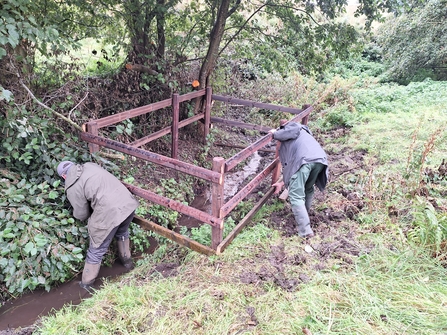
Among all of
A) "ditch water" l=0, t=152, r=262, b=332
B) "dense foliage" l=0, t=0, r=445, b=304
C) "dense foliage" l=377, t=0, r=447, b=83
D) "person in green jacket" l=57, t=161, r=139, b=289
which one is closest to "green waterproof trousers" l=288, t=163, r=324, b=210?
"person in green jacket" l=57, t=161, r=139, b=289

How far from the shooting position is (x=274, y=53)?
23.4 ft

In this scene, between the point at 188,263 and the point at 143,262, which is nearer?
the point at 188,263

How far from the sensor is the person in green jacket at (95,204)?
146 inches

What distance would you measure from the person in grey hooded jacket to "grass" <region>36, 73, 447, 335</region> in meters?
0.33

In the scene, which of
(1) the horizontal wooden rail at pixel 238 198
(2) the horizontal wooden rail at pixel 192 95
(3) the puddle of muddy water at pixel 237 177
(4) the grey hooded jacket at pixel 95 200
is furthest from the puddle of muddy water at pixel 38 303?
(2) the horizontal wooden rail at pixel 192 95

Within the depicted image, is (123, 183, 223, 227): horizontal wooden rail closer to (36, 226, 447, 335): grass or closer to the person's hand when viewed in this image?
(36, 226, 447, 335): grass

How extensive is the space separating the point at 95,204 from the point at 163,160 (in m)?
0.93

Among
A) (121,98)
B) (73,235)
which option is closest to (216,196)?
(73,235)

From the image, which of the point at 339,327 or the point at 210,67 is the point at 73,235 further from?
the point at 210,67

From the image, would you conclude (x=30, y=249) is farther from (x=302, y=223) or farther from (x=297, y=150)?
(x=297, y=150)

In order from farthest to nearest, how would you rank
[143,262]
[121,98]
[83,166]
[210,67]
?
[210,67] < [121,98] < [143,262] < [83,166]

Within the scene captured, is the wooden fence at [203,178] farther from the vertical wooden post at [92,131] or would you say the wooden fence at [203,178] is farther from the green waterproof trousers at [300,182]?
the green waterproof trousers at [300,182]

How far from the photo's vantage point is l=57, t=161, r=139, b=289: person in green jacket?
371 centimetres

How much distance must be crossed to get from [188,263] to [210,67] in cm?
460
